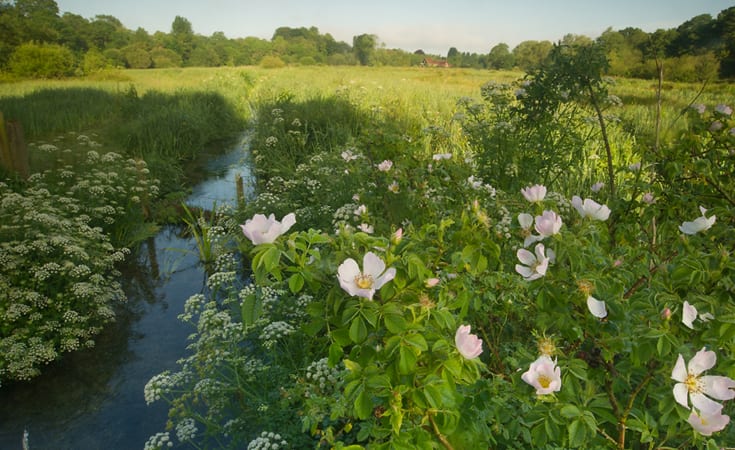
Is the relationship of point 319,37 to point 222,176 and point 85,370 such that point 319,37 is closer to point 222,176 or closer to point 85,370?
point 222,176

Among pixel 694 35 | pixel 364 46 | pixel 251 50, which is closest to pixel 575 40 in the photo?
pixel 694 35

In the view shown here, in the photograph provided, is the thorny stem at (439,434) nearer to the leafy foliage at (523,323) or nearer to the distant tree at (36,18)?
the leafy foliage at (523,323)

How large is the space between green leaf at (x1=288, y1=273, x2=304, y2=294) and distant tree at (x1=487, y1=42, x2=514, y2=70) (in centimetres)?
3080

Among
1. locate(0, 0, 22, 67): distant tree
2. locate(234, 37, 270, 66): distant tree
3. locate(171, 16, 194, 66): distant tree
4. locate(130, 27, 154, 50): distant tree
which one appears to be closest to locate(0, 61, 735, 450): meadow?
locate(0, 0, 22, 67): distant tree

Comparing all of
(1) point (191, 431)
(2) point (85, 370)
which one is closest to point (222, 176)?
(2) point (85, 370)

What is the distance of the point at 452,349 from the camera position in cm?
100

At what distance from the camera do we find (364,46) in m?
62.3

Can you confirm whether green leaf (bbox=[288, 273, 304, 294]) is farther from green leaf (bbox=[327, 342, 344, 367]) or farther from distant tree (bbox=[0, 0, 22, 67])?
distant tree (bbox=[0, 0, 22, 67])

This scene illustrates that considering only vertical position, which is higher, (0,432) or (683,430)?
(683,430)

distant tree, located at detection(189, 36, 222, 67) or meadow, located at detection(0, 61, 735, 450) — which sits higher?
distant tree, located at detection(189, 36, 222, 67)

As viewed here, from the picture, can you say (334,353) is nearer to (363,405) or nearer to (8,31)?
(363,405)

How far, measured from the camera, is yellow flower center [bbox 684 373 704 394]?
0.92 m

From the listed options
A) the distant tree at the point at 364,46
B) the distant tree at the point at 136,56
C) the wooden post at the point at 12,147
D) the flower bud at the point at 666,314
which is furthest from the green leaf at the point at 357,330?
the distant tree at the point at 364,46

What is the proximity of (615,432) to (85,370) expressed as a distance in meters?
3.43
